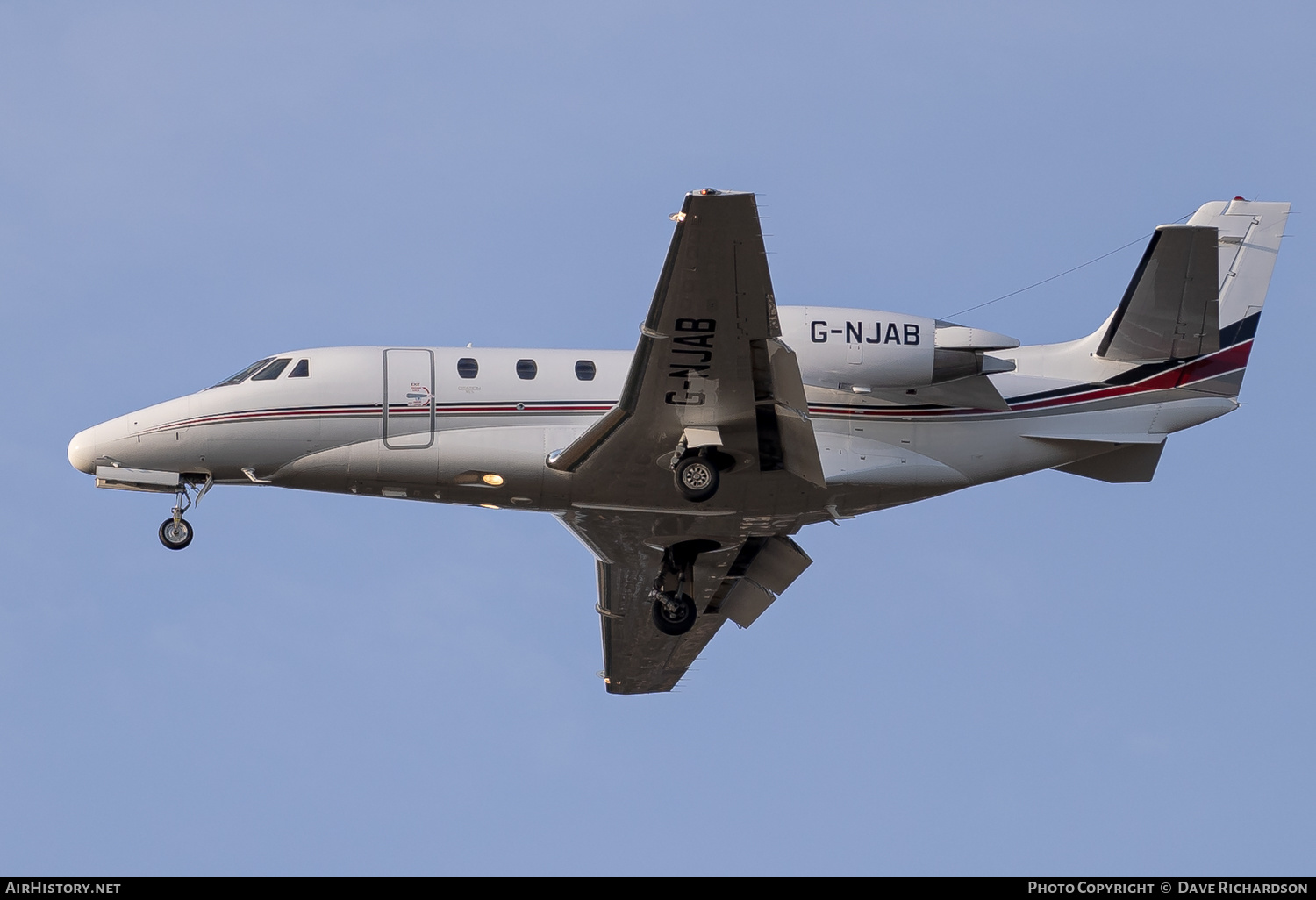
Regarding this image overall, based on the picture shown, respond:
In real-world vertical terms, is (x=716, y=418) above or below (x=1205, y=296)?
below

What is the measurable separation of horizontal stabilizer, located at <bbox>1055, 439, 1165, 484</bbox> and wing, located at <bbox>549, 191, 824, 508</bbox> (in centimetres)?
513

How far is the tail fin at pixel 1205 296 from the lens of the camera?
77.5ft

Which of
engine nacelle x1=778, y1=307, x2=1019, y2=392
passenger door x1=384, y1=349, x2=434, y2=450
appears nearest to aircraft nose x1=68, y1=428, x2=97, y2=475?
passenger door x1=384, y1=349, x2=434, y2=450

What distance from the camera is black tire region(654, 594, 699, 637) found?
25.8 meters

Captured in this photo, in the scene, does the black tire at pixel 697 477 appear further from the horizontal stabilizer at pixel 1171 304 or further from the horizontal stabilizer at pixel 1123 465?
the horizontal stabilizer at pixel 1171 304

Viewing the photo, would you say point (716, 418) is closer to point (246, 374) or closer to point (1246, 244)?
point (246, 374)

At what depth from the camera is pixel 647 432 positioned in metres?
22.2

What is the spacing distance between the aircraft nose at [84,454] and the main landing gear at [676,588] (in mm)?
8914

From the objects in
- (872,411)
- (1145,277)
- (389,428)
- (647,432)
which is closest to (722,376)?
(647,432)

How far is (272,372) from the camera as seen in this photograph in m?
24.0

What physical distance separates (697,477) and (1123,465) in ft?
24.3

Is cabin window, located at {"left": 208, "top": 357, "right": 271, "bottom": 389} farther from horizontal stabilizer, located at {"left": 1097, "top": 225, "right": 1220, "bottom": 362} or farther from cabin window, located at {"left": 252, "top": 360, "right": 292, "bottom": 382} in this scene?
horizontal stabilizer, located at {"left": 1097, "top": 225, "right": 1220, "bottom": 362}

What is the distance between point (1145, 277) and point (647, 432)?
810 cm

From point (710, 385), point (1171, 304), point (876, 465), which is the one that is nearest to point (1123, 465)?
point (1171, 304)
